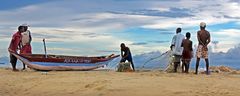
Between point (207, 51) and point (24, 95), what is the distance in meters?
6.62

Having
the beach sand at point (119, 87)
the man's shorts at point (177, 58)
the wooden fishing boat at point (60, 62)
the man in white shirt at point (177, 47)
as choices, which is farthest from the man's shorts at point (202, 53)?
the wooden fishing boat at point (60, 62)

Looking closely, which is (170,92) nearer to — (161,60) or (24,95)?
(24,95)

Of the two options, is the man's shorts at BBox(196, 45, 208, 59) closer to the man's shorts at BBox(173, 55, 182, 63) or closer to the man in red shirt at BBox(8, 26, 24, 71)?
the man's shorts at BBox(173, 55, 182, 63)

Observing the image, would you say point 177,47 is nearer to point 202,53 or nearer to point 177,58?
point 177,58

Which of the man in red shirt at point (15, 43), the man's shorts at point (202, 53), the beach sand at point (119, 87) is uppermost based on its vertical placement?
the man in red shirt at point (15, 43)

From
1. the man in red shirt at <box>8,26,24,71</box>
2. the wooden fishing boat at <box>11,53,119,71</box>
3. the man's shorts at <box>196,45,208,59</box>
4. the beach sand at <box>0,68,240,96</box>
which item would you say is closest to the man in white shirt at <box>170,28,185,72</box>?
the man's shorts at <box>196,45,208,59</box>

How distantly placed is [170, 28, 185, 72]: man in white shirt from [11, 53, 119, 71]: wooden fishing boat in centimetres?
434

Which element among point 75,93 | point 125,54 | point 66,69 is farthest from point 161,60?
point 75,93

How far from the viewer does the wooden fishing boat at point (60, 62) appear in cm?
1972

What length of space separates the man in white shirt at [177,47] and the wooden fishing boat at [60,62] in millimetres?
4339

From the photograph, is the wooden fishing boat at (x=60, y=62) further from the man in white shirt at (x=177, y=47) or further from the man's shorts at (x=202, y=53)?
the man's shorts at (x=202, y=53)

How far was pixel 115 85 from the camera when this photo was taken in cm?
1349

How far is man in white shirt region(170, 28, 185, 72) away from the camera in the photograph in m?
18.4

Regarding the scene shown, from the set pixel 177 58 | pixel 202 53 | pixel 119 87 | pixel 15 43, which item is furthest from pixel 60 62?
pixel 119 87
